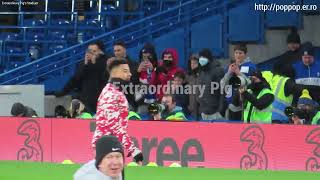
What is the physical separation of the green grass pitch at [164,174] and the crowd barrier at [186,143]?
0.81 ft

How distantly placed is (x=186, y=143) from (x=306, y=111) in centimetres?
219

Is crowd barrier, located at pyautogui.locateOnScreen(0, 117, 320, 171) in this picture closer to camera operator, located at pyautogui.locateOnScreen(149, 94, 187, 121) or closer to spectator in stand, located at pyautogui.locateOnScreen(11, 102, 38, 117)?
spectator in stand, located at pyautogui.locateOnScreen(11, 102, 38, 117)

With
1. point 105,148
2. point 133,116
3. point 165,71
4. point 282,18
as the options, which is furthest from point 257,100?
point 105,148

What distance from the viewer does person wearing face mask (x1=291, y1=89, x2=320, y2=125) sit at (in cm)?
1448

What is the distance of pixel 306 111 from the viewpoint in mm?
14570

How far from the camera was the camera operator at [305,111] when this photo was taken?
1448cm

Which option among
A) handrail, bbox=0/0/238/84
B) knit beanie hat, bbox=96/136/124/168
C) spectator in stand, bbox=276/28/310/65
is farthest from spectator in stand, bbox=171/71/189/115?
knit beanie hat, bbox=96/136/124/168

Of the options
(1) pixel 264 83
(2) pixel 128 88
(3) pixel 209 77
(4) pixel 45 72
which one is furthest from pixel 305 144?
(4) pixel 45 72

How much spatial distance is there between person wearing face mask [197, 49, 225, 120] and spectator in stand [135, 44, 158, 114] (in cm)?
120

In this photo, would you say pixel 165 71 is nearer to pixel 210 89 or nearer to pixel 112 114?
pixel 210 89

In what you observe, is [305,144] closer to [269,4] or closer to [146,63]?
[146,63]

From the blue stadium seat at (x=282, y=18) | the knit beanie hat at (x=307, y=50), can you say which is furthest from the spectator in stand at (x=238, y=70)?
the blue stadium seat at (x=282, y=18)

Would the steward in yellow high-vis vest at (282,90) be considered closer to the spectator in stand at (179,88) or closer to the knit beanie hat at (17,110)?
the spectator in stand at (179,88)

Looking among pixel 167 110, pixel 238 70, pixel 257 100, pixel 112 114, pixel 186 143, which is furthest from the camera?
pixel 167 110
